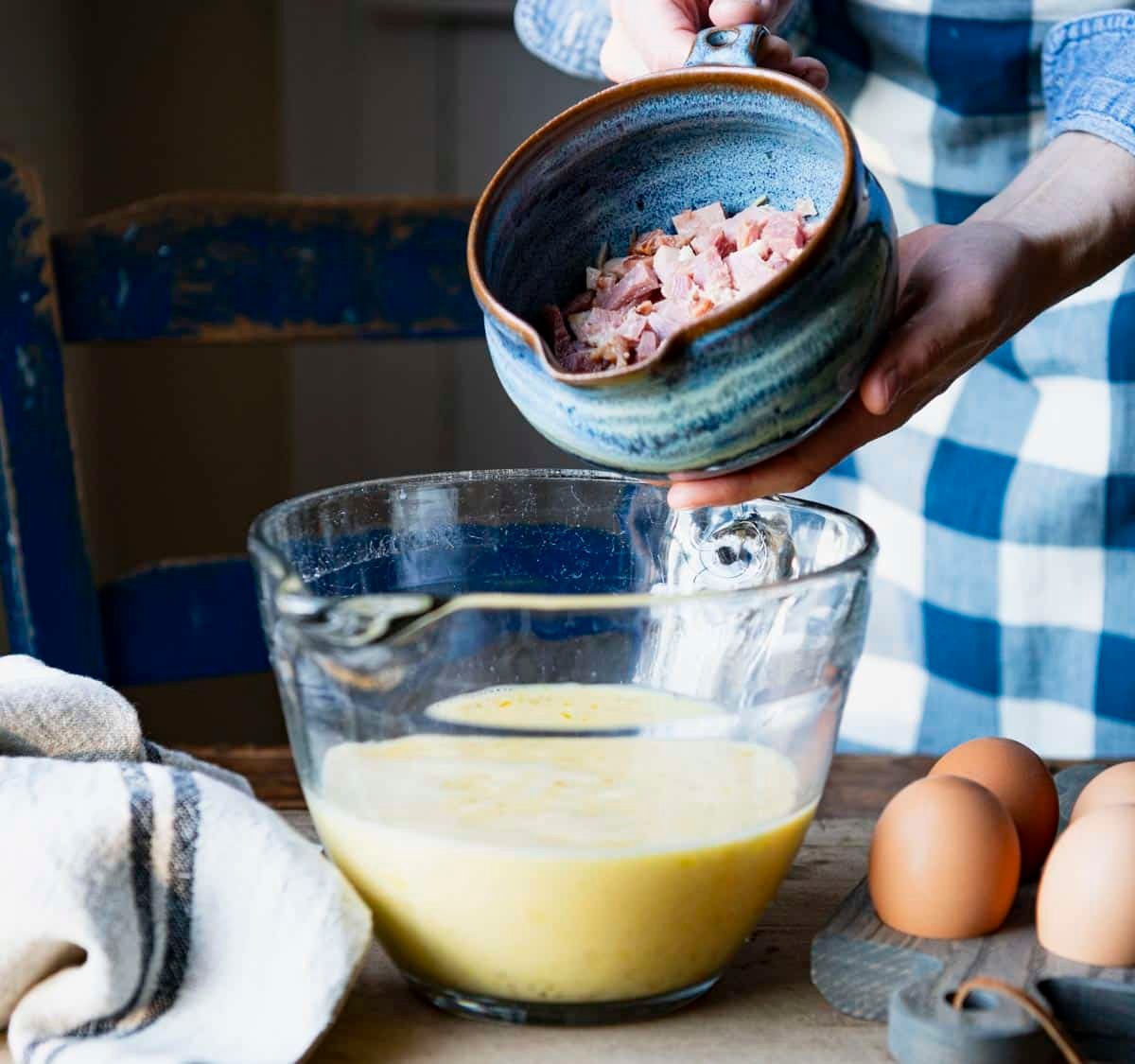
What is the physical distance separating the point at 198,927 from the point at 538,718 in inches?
6.9

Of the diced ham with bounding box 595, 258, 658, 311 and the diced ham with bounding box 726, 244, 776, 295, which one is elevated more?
the diced ham with bounding box 726, 244, 776, 295

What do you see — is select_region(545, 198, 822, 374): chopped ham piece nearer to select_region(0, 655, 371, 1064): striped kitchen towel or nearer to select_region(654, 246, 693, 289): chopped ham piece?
select_region(654, 246, 693, 289): chopped ham piece

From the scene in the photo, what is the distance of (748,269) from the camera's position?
744mm

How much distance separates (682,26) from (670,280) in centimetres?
24

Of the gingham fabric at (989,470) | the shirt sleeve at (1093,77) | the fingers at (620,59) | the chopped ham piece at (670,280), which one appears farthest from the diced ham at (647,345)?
the gingham fabric at (989,470)

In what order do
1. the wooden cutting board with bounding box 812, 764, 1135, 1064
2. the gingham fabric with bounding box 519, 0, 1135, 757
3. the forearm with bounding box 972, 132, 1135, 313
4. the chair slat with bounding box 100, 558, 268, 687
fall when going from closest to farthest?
1. the wooden cutting board with bounding box 812, 764, 1135, 1064
2. the forearm with bounding box 972, 132, 1135, 313
3. the gingham fabric with bounding box 519, 0, 1135, 757
4. the chair slat with bounding box 100, 558, 268, 687

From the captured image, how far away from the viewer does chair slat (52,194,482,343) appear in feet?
4.50

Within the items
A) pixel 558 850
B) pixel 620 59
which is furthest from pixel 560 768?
pixel 620 59

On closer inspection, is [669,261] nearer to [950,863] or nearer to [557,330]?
[557,330]

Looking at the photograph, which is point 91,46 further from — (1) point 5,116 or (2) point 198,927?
(2) point 198,927

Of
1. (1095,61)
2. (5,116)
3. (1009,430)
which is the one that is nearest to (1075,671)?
(1009,430)

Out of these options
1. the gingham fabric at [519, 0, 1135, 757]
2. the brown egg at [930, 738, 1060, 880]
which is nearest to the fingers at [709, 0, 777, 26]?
the gingham fabric at [519, 0, 1135, 757]

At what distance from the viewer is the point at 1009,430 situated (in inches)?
54.2

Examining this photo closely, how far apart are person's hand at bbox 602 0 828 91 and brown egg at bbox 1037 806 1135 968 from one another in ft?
1.50
